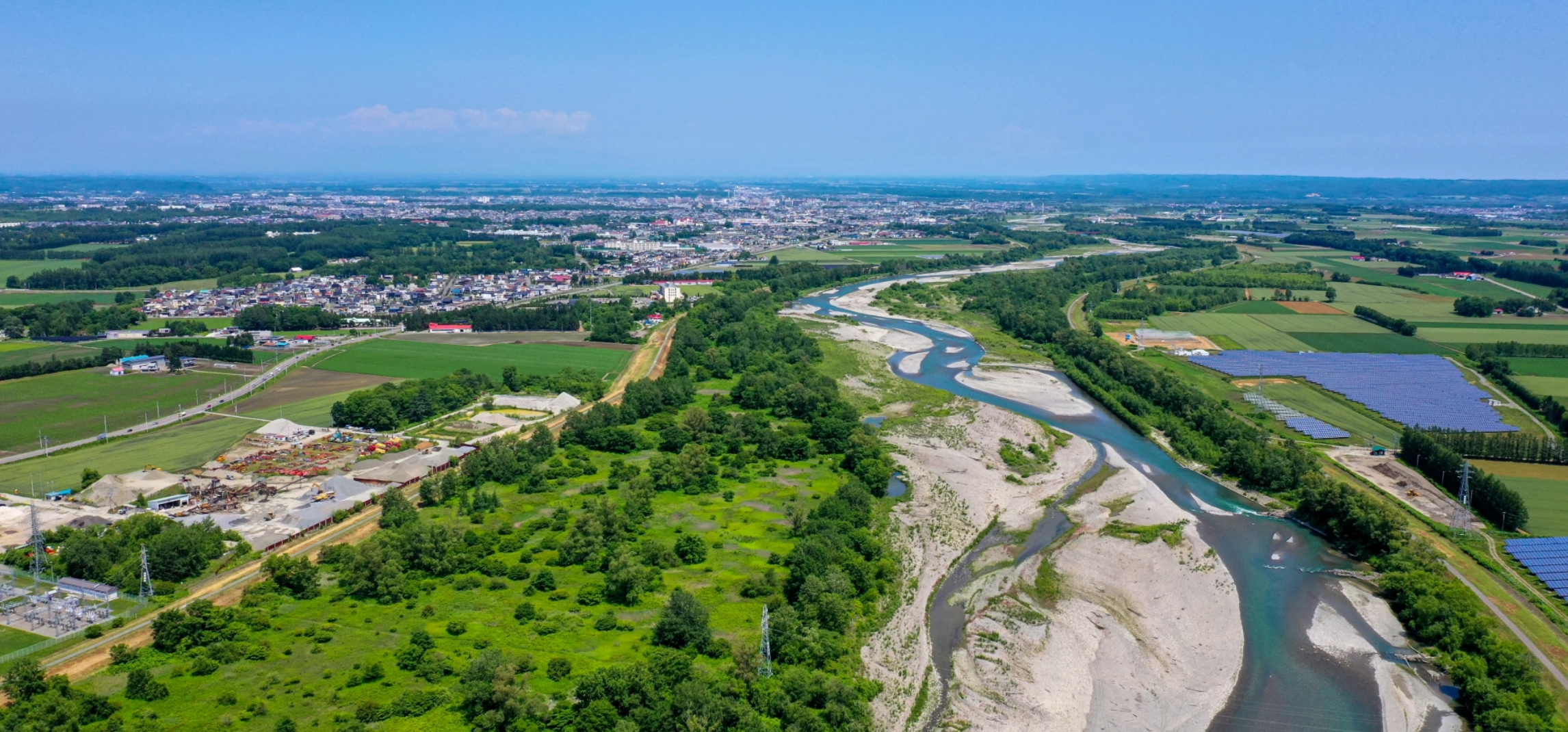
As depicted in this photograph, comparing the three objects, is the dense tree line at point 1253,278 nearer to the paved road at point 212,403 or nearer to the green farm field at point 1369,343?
the green farm field at point 1369,343

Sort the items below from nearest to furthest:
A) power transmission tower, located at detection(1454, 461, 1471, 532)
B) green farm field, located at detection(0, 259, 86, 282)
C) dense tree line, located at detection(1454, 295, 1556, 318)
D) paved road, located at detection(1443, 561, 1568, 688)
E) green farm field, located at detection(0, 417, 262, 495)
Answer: paved road, located at detection(1443, 561, 1568, 688) → power transmission tower, located at detection(1454, 461, 1471, 532) → green farm field, located at detection(0, 417, 262, 495) → dense tree line, located at detection(1454, 295, 1556, 318) → green farm field, located at detection(0, 259, 86, 282)

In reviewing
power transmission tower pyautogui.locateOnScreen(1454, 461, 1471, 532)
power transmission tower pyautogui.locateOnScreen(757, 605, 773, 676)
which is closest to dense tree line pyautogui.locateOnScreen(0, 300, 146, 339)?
power transmission tower pyautogui.locateOnScreen(757, 605, 773, 676)

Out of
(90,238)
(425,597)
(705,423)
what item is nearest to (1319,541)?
(705,423)

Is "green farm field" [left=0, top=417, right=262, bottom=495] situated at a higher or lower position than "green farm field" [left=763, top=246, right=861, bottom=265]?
lower

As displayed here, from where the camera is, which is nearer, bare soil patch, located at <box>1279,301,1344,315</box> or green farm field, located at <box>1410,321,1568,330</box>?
green farm field, located at <box>1410,321,1568,330</box>

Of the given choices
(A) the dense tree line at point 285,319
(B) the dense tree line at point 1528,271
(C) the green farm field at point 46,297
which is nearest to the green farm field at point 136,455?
(A) the dense tree line at point 285,319

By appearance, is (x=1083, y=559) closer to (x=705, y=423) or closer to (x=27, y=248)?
(x=705, y=423)

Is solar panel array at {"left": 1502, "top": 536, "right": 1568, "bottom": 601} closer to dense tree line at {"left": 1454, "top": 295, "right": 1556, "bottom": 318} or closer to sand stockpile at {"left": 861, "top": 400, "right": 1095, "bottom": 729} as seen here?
sand stockpile at {"left": 861, "top": 400, "right": 1095, "bottom": 729}
